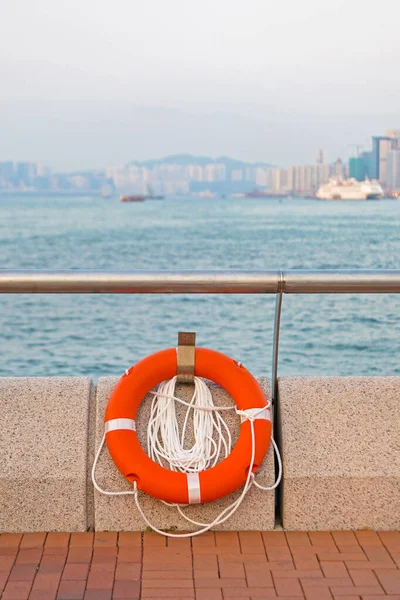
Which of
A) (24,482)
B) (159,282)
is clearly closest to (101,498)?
(24,482)

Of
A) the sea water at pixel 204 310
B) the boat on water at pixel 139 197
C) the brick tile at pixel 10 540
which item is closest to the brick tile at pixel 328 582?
the brick tile at pixel 10 540

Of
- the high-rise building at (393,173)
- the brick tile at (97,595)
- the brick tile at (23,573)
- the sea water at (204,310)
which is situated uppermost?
the high-rise building at (393,173)

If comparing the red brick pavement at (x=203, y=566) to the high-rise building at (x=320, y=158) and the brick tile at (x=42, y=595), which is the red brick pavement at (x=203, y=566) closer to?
the brick tile at (x=42, y=595)

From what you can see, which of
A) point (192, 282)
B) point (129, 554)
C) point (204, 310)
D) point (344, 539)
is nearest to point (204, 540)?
point (129, 554)

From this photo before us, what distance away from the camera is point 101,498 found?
9.56 feet

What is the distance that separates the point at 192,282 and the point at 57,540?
1.01 m

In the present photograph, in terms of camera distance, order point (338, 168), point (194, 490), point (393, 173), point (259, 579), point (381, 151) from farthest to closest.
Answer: point (338, 168) → point (393, 173) → point (381, 151) → point (194, 490) → point (259, 579)

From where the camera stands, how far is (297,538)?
2.90 metres

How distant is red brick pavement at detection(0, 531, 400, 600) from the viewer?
2.49 m

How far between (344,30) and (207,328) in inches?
1679

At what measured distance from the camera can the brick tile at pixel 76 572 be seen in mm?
2572

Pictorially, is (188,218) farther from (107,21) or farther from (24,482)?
(24,482)

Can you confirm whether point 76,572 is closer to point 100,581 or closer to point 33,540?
point 100,581

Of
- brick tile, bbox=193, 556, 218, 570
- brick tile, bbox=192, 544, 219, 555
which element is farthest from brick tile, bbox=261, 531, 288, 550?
brick tile, bbox=193, 556, 218, 570
